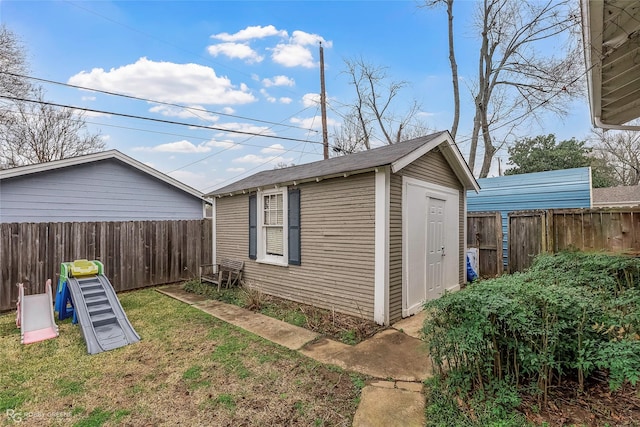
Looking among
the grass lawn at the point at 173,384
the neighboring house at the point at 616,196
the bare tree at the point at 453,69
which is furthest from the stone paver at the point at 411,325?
the neighboring house at the point at 616,196

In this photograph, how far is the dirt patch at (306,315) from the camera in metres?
4.29

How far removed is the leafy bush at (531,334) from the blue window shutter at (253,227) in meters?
4.95

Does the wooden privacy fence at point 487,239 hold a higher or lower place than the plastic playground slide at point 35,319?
higher

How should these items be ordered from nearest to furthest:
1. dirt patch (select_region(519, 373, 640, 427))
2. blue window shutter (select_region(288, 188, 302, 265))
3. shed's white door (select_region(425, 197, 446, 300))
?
dirt patch (select_region(519, 373, 640, 427)) → shed's white door (select_region(425, 197, 446, 300)) → blue window shutter (select_region(288, 188, 302, 265))

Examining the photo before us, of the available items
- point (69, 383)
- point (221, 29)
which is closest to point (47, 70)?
point (221, 29)

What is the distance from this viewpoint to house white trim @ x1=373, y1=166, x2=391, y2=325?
180 inches

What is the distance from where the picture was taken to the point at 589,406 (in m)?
2.09

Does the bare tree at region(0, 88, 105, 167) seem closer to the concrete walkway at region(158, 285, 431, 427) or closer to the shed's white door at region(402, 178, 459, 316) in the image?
the concrete walkway at region(158, 285, 431, 427)

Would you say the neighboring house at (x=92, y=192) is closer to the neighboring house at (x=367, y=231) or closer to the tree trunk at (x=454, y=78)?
the neighboring house at (x=367, y=231)

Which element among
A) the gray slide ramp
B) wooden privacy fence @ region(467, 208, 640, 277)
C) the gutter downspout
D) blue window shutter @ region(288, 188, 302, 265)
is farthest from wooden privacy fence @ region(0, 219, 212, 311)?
the gutter downspout

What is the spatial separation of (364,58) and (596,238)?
48.0 ft

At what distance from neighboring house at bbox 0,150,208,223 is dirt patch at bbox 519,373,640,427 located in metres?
10.4

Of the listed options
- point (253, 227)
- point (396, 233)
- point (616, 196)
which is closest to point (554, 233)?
point (396, 233)

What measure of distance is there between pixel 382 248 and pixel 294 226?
6.83 ft
